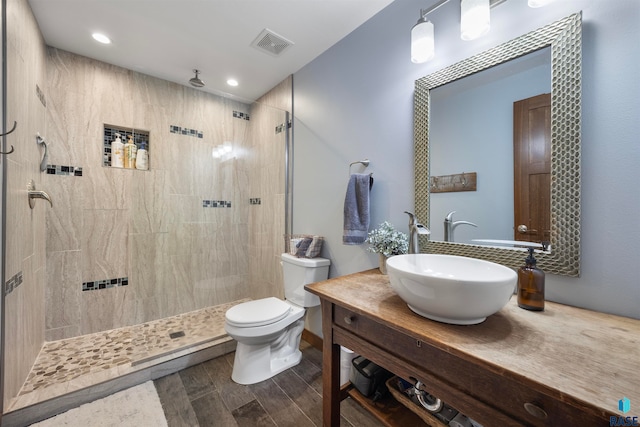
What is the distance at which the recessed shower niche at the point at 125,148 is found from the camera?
2.17 metres

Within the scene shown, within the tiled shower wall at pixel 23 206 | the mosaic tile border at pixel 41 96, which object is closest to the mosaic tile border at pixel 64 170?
the tiled shower wall at pixel 23 206

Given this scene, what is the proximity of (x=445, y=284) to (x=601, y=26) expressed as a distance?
1.07m

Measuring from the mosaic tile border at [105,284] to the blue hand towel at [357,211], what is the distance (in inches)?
79.9

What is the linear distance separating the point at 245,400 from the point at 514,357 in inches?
58.6

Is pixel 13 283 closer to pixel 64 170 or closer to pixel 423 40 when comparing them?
pixel 64 170

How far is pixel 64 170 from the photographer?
1.98 metres

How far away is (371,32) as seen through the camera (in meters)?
1.62

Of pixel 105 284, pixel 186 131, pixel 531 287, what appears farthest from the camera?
pixel 186 131

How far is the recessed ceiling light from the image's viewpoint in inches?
70.6

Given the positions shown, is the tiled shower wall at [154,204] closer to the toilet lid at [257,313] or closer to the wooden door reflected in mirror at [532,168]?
the toilet lid at [257,313]

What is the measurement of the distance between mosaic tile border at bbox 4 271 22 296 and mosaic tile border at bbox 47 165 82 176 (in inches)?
35.5

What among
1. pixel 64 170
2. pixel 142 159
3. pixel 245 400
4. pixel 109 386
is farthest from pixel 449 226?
pixel 64 170

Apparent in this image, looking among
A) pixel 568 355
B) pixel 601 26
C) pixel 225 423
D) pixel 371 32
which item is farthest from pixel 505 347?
pixel 371 32

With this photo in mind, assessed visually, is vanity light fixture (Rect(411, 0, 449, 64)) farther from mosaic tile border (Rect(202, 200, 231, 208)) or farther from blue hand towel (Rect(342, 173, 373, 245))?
mosaic tile border (Rect(202, 200, 231, 208))
